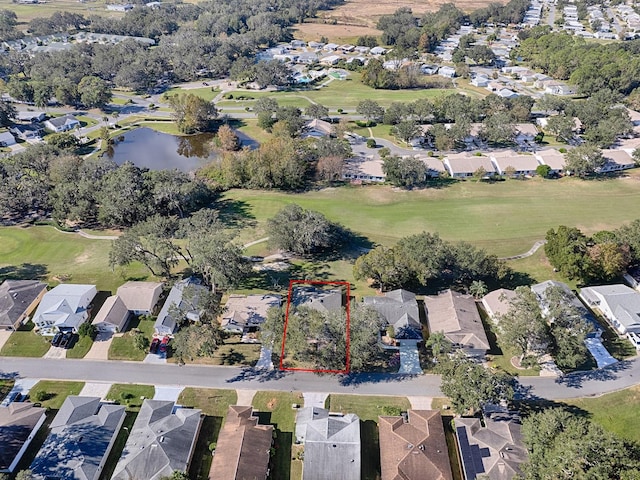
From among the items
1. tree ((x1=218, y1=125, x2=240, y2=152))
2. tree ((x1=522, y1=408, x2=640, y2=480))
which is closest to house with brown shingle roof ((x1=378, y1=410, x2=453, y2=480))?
tree ((x1=522, y1=408, x2=640, y2=480))

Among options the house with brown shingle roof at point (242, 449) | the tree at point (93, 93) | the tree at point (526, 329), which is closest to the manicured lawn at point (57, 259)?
the house with brown shingle roof at point (242, 449)

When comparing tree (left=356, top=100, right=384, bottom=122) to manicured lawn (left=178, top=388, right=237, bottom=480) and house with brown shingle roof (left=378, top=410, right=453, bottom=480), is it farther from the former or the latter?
house with brown shingle roof (left=378, top=410, right=453, bottom=480)

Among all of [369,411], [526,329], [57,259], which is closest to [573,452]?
[526,329]

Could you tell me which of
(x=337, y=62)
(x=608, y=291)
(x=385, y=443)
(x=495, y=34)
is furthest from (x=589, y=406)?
(x=495, y=34)

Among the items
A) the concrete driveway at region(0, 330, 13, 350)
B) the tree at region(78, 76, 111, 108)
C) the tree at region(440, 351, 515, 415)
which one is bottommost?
the concrete driveway at region(0, 330, 13, 350)

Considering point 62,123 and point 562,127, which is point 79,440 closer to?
point 62,123

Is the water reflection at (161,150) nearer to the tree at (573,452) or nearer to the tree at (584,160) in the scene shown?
the tree at (584,160)
